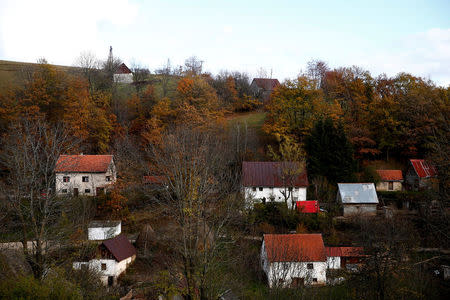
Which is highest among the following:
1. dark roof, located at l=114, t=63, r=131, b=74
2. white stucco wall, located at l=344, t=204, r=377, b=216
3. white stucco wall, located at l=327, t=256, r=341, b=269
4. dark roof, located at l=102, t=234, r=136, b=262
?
dark roof, located at l=114, t=63, r=131, b=74

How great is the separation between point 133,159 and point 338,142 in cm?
1899

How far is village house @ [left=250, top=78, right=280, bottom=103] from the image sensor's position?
57.6 meters

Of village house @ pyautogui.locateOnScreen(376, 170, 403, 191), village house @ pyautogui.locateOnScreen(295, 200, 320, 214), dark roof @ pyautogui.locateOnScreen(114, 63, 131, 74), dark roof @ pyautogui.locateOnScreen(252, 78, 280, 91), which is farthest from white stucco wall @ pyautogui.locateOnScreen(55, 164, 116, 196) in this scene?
dark roof @ pyautogui.locateOnScreen(252, 78, 280, 91)

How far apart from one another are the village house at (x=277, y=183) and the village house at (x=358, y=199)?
10.8ft

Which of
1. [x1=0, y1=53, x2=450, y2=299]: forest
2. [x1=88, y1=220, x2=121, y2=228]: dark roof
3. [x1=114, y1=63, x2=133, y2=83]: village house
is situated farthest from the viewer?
[x1=114, y1=63, x2=133, y2=83]: village house

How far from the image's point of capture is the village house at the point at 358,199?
29.2 m

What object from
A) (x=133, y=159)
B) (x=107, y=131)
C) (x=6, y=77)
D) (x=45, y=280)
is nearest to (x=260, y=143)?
(x=133, y=159)

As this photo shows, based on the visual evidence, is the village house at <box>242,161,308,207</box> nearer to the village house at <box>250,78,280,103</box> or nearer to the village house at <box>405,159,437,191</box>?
the village house at <box>405,159,437,191</box>

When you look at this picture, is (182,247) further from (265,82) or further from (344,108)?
(265,82)

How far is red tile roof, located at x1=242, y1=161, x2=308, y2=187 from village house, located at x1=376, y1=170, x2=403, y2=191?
7.93 m

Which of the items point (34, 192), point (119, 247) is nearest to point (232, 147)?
point (119, 247)

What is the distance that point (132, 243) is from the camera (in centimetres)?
2583

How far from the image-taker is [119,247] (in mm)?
23109

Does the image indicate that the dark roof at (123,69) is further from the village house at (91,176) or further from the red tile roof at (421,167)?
the red tile roof at (421,167)
